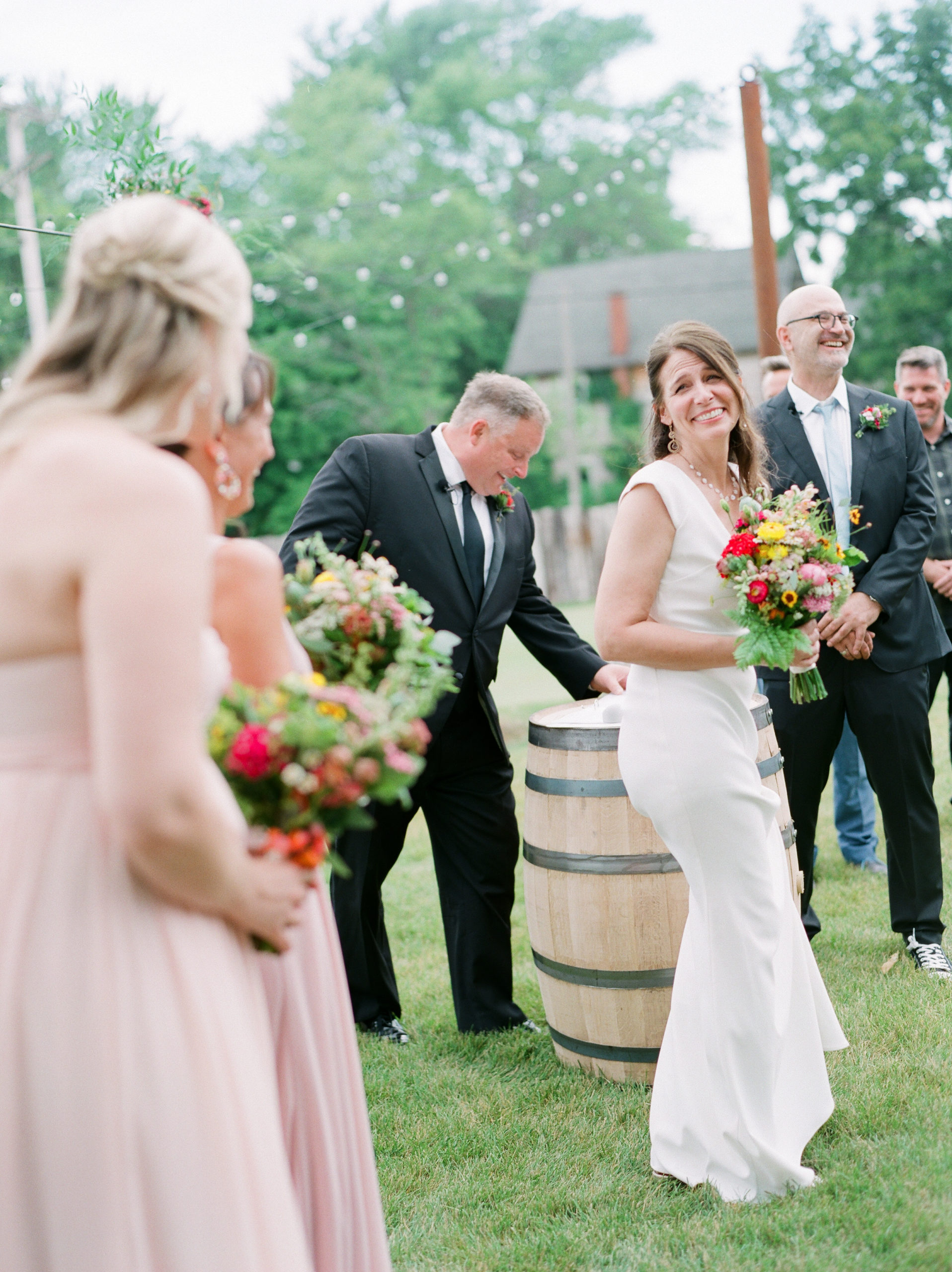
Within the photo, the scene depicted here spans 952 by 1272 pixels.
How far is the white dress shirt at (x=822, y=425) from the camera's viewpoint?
5016mm

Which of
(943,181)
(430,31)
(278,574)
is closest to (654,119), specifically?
(430,31)

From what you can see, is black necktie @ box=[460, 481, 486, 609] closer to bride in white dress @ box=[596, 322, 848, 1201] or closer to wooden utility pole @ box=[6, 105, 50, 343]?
bride in white dress @ box=[596, 322, 848, 1201]

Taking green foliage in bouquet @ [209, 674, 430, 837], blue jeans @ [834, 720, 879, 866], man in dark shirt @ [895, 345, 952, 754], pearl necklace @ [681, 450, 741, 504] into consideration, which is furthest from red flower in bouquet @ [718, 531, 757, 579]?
man in dark shirt @ [895, 345, 952, 754]

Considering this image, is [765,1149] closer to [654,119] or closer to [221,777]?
[221,777]

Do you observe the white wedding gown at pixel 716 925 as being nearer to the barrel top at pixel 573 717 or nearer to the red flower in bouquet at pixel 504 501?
the barrel top at pixel 573 717

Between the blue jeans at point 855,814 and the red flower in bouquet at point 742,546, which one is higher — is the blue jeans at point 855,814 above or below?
below

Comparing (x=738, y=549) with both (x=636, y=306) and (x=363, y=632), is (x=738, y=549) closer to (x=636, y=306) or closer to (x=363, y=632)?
(x=363, y=632)

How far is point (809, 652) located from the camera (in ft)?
11.0

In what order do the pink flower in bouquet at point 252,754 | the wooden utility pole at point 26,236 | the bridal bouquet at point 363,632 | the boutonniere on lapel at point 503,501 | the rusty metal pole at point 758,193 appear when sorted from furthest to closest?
the wooden utility pole at point 26,236
the rusty metal pole at point 758,193
the boutonniere on lapel at point 503,501
the bridal bouquet at point 363,632
the pink flower in bouquet at point 252,754

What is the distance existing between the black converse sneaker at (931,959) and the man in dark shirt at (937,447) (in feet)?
6.45

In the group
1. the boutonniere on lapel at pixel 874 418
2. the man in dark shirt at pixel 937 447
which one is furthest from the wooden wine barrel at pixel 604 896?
the man in dark shirt at pixel 937 447

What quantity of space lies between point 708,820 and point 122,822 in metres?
2.12

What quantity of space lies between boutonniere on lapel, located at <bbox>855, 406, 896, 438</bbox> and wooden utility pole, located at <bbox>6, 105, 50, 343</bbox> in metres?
15.9

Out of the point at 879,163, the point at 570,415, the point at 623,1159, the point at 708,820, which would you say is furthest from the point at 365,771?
the point at 570,415
